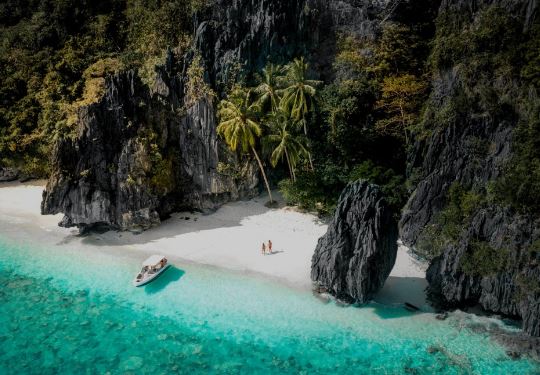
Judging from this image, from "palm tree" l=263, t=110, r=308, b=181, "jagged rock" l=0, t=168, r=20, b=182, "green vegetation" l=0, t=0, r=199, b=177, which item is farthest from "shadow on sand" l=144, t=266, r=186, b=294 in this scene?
"jagged rock" l=0, t=168, r=20, b=182

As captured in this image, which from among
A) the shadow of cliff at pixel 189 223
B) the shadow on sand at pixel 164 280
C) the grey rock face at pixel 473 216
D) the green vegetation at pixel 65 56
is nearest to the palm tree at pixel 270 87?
the shadow of cliff at pixel 189 223

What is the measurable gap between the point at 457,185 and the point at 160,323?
22.6 meters

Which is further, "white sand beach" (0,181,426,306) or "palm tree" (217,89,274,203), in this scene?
"palm tree" (217,89,274,203)

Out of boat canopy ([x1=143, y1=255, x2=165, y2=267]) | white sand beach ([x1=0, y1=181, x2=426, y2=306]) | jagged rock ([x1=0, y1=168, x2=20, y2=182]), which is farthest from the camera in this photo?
jagged rock ([x1=0, y1=168, x2=20, y2=182])

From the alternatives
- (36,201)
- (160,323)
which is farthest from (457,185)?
(36,201)

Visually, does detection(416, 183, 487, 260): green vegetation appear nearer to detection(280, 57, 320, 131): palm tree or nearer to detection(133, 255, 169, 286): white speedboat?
detection(280, 57, 320, 131): palm tree

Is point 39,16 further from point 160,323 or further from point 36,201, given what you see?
point 160,323

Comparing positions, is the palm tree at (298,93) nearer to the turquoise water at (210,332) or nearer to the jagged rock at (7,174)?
the turquoise water at (210,332)

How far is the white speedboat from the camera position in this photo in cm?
2971

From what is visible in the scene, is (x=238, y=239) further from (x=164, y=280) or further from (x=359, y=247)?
(x=359, y=247)

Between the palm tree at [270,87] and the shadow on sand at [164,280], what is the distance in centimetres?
1792

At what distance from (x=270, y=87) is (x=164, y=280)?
2032 centimetres

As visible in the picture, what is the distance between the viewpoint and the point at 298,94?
38000 mm

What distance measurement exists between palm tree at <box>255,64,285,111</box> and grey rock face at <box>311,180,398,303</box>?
15.6 meters
